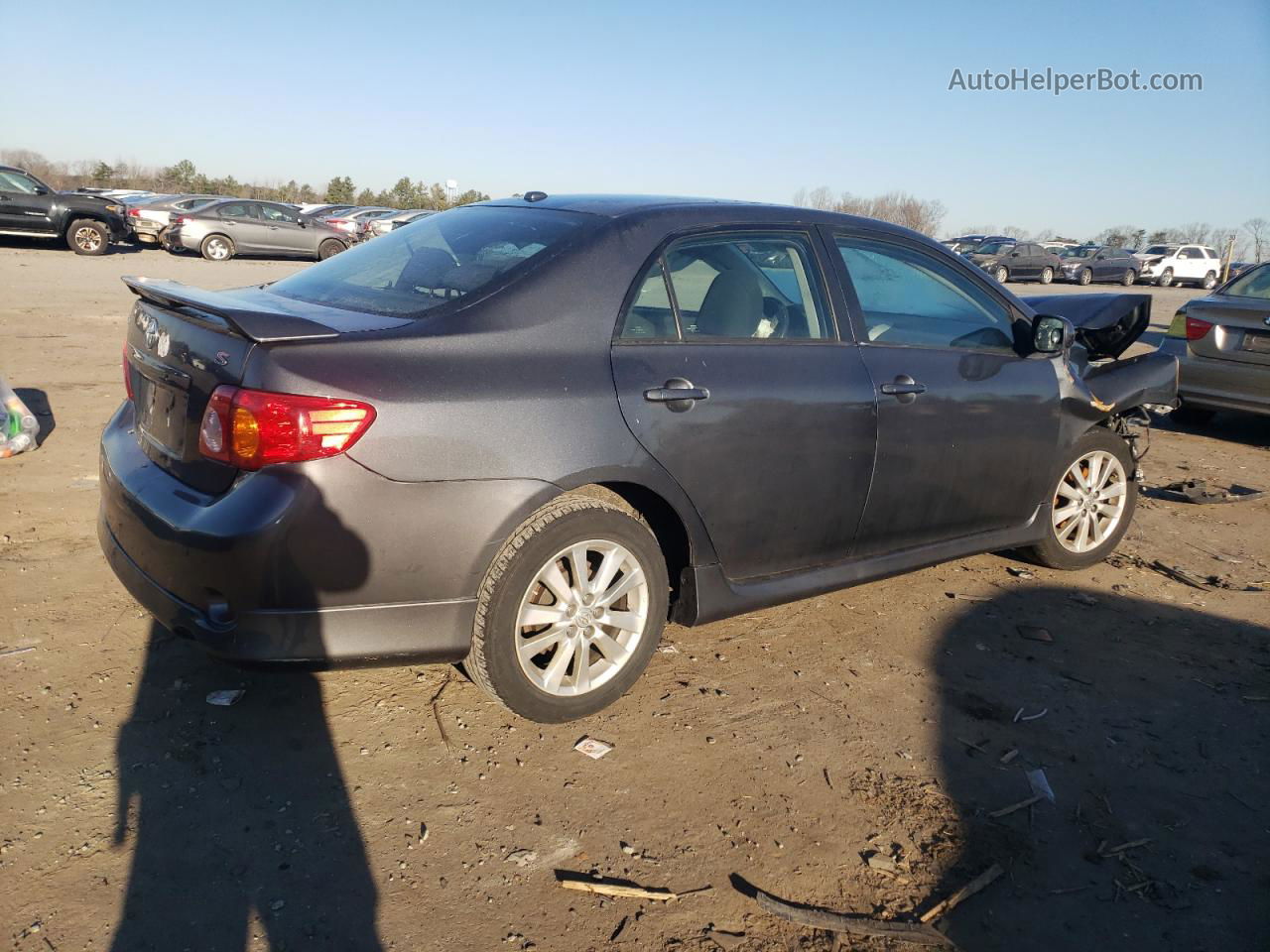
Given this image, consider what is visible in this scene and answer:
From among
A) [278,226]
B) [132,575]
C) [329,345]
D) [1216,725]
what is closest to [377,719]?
[132,575]

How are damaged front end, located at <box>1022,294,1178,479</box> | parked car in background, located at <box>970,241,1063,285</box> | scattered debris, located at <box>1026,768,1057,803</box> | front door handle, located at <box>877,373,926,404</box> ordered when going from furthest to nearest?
parked car in background, located at <box>970,241,1063,285</box> < damaged front end, located at <box>1022,294,1178,479</box> < front door handle, located at <box>877,373,926,404</box> < scattered debris, located at <box>1026,768,1057,803</box>

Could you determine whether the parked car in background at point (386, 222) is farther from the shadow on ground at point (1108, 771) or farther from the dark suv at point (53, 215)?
the shadow on ground at point (1108, 771)

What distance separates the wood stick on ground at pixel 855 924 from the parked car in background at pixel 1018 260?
3508cm

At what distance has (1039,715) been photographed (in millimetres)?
3555

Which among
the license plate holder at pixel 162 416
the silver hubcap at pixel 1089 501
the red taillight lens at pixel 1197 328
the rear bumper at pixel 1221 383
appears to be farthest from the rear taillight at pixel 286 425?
the red taillight lens at pixel 1197 328

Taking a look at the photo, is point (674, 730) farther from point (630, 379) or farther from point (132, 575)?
point (132, 575)

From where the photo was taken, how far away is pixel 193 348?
2.94 metres

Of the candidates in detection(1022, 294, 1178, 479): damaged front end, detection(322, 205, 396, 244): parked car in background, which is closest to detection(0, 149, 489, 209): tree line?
detection(322, 205, 396, 244): parked car in background

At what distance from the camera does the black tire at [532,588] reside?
119 inches

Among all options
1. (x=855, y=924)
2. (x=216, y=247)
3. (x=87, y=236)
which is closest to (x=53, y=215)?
(x=87, y=236)

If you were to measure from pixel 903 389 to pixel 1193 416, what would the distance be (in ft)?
22.4

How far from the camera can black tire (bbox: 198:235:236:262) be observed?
23484 millimetres

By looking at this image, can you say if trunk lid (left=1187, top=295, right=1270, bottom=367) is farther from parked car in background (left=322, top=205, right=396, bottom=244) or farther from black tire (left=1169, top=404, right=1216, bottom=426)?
parked car in background (left=322, top=205, right=396, bottom=244)

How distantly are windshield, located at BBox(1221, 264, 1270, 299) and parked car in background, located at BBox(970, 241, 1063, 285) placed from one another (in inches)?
1078
